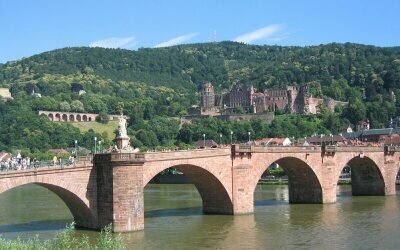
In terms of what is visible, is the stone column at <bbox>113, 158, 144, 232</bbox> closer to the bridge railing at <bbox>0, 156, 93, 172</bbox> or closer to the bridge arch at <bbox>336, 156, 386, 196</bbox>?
the bridge railing at <bbox>0, 156, 93, 172</bbox>

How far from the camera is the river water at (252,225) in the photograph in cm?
3325

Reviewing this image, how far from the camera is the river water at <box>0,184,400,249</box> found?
33.2 metres

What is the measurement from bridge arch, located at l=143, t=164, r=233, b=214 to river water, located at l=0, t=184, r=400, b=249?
101 centimetres

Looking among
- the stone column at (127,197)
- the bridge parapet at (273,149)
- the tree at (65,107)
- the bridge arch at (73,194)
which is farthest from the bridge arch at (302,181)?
the tree at (65,107)

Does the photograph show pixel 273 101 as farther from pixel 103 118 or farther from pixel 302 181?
pixel 302 181

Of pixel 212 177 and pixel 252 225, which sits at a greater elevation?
pixel 212 177

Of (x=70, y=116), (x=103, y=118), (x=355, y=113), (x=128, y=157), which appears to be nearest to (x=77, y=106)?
(x=70, y=116)

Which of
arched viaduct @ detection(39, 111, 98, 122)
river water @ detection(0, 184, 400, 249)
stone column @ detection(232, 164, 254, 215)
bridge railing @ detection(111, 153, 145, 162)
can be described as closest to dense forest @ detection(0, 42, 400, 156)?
arched viaduct @ detection(39, 111, 98, 122)

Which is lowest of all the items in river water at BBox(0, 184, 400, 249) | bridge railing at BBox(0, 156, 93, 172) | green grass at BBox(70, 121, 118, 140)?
river water at BBox(0, 184, 400, 249)

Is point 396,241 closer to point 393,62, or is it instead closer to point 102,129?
point 102,129

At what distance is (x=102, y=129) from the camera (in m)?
142

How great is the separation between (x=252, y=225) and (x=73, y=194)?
1144 centimetres

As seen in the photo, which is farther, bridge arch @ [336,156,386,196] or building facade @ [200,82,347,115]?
building facade @ [200,82,347,115]

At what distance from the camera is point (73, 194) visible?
3444 cm
